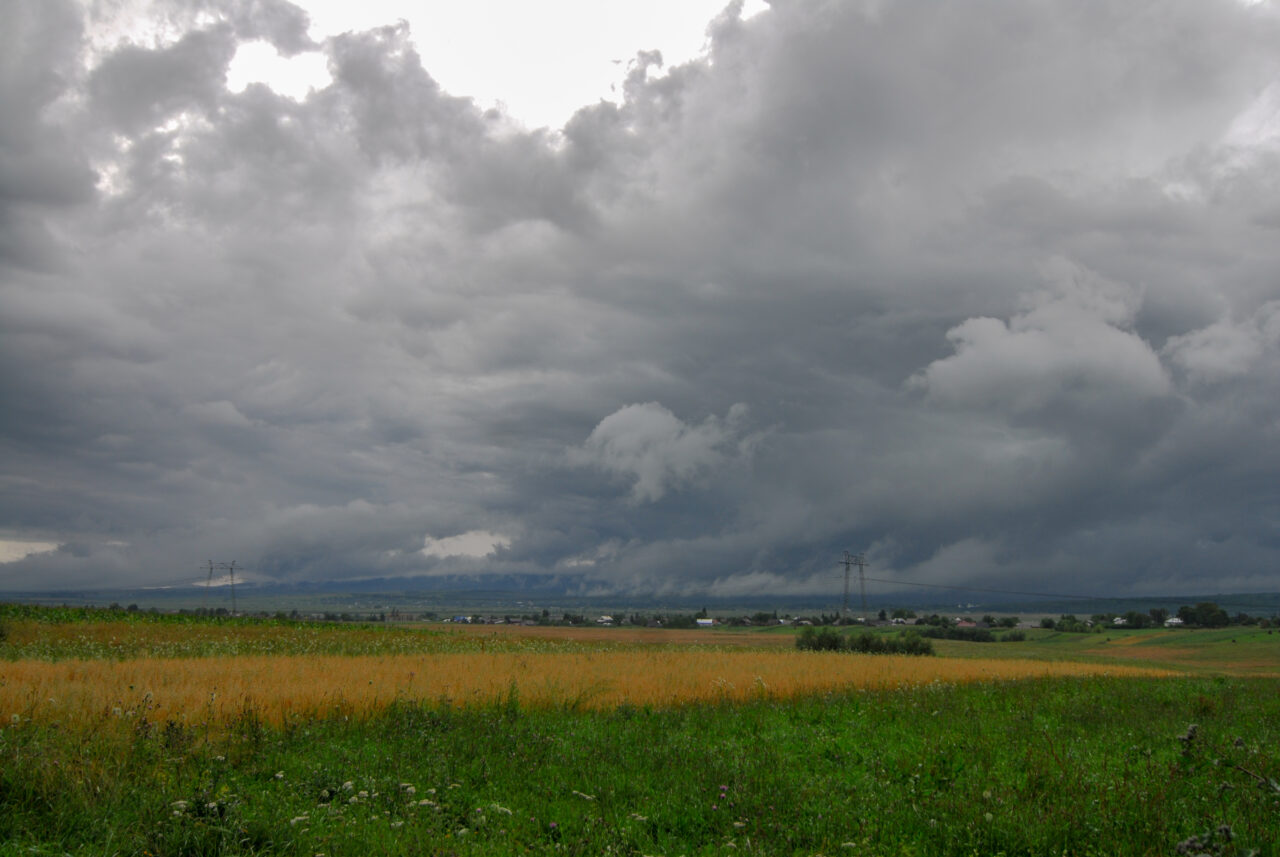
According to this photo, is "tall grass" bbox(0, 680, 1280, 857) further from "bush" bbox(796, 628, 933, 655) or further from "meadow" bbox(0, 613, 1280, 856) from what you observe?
"bush" bbox(796, 628, 933, 655)

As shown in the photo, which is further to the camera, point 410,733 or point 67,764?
point 410,733

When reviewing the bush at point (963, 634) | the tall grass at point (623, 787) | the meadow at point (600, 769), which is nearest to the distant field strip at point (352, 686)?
the meadow at point (600, 769)

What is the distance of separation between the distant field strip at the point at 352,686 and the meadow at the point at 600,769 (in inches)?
4.8

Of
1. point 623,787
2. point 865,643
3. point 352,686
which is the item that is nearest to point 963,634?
point 865,643

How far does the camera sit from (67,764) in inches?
363

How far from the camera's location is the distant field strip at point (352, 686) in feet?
43.2

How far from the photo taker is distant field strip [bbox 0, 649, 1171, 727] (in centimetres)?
1316

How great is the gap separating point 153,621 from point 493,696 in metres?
52.3

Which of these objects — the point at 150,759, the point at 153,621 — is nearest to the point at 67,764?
the point at 150,759

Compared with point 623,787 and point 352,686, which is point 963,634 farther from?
point 623,787

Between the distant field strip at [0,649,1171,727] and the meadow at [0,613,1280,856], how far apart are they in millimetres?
121

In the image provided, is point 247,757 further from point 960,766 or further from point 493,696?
point 960,766

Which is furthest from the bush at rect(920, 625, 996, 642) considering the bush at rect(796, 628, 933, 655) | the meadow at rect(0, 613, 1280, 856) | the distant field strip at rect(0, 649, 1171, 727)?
the meadow at rect(0, 613, 1280, 856)

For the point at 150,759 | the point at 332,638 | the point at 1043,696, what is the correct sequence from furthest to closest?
1. the point at 332,638
2. the point at 1043,696
3. the point at 150,759
